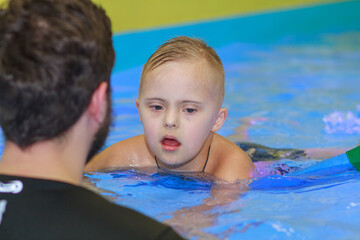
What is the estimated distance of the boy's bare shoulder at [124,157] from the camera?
8.12ft

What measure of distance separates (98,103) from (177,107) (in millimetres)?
872

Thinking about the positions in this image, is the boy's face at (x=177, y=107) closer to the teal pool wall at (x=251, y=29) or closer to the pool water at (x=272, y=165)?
the pool water at (x=272, y=165)

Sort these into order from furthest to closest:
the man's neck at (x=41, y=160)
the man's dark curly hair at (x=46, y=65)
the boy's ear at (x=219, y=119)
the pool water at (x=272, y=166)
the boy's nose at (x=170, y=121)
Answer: the boy's ear at (x=219, y=119)
the boy's nose at (x=170, y=121)
the pool water at (x=272, y=166)
the man's neck at (x=41, y=160)
the man's dark curly hair at (x=46, y=65)

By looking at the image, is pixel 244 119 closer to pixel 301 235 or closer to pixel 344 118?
pixel 344 118

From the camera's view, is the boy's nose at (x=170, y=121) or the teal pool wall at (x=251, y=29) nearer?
the boy's nose at (x=170, y=121)

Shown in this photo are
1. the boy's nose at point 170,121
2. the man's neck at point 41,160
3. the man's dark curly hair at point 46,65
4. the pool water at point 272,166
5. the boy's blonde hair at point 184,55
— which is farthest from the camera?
the boy's blonde hair at point 184,55

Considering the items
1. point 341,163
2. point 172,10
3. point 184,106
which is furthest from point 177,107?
point 172,10

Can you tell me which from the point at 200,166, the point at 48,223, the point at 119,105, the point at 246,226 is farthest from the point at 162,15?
the point at 48,223

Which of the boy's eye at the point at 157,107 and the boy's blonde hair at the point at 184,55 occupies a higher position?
the boy's blonde hair at the point at 184,55

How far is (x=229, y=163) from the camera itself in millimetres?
2311

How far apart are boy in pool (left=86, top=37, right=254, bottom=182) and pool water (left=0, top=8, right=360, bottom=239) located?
0.35 feet

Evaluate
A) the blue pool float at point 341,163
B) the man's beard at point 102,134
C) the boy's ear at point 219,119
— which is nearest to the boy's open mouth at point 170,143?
the boy's ear at point 219,119

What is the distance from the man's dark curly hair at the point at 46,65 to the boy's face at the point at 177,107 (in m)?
0.89

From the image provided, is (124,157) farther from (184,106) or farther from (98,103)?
(98,103)
